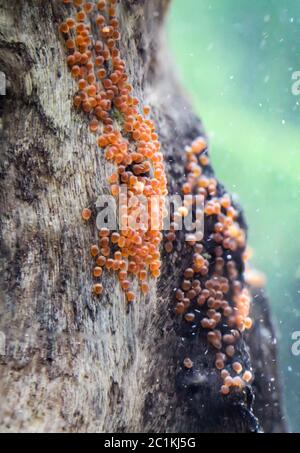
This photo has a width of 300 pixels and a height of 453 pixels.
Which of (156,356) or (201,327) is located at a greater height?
(201,327)

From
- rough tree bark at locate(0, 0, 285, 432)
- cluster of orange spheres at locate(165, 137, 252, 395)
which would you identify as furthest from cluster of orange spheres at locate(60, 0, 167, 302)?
cluster of orange spheres at locate(165, 137, 252, 395)

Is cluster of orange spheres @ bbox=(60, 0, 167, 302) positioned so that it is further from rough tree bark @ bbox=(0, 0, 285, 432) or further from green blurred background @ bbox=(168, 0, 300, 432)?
green blurred background @ bbox=(168, 0, 300, 432)

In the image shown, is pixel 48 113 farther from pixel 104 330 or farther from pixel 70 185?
pixel 104 330

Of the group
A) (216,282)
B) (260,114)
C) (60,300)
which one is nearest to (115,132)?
(60,300)

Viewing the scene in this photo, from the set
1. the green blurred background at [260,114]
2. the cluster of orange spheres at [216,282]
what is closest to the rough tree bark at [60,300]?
the cluster of orange spheres at [216,282]

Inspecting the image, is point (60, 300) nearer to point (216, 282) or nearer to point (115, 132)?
point (115, 132)

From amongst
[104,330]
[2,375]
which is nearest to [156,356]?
[104,330]
